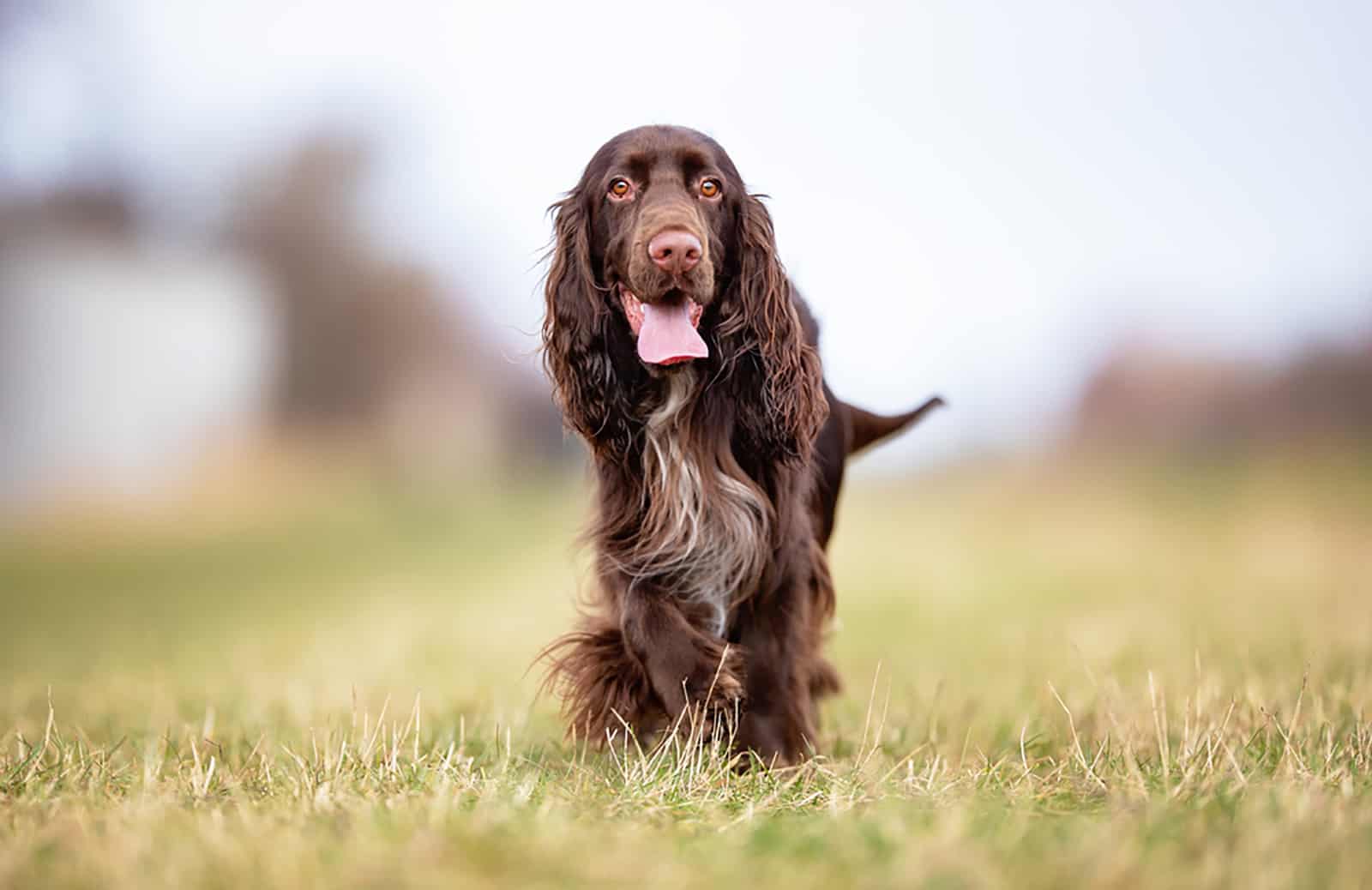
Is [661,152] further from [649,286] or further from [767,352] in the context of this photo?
[767,352]

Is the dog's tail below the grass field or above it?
above

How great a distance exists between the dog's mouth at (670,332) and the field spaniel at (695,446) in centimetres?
2

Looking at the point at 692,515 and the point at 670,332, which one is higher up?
the point at 670,332

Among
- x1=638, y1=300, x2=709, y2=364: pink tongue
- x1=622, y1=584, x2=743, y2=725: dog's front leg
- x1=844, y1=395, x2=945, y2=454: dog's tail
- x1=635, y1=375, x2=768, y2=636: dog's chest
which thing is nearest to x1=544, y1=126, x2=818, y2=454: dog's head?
x1=638, y1=300, x2=709, y2=364: pink tongue

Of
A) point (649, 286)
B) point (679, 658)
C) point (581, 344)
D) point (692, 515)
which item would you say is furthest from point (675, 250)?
point (679, 658)

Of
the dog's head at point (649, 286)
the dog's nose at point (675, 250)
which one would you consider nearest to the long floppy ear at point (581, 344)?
the dog's head at point (649, 286)

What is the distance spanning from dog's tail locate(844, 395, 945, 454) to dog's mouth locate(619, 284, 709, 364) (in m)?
1.31

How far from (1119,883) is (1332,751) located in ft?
4.15

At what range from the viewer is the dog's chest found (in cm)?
323

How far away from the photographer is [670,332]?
10.1ft

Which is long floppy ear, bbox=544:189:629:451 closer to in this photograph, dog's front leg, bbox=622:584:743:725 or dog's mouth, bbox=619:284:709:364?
dog's mouth, bbox=619:284:709:364

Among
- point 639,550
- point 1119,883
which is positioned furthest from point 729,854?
point 639,550

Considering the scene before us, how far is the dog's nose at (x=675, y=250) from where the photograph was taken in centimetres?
296

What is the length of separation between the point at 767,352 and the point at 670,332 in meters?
0.31
